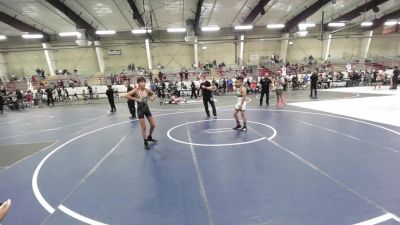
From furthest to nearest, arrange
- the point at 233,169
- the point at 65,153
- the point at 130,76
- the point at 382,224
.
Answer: the point at 130,76
the point at 65,153
the point at 233,169
the point at 382,224

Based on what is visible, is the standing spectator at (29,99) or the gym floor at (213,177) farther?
the standing spectator at (29,99)

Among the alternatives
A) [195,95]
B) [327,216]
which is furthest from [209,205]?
[195,95]

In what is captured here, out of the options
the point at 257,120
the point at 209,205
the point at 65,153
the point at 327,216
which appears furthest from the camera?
the point at 257,120

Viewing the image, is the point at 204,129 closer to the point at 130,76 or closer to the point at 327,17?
the point at 130,76

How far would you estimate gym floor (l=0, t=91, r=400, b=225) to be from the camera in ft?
10.8

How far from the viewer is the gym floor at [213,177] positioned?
130 inches

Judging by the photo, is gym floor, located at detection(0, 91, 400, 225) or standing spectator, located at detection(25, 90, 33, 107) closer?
gym floor, located at detection(0, 91, 400, 225)

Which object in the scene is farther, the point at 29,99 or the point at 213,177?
the point at 29,99

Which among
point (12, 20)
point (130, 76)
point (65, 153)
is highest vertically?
point (12, 20)

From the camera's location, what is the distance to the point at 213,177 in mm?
4414

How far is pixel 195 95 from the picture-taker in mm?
20328

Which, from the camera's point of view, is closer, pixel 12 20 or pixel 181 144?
pixel 181 144

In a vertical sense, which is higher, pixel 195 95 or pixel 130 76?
pixel 130 76

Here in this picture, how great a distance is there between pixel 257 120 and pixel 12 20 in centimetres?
2454
